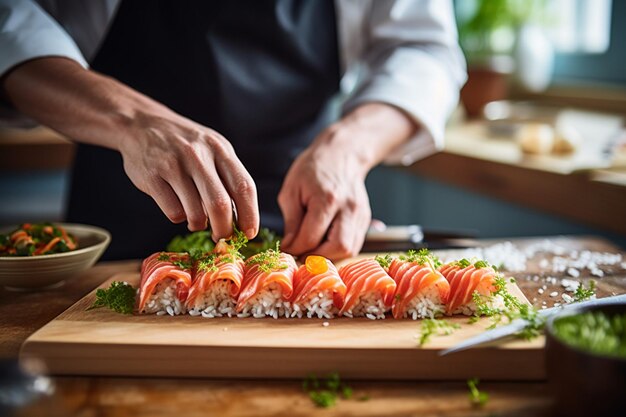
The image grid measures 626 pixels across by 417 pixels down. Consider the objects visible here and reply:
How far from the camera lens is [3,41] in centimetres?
158

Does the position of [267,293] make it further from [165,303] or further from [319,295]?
[165,303]

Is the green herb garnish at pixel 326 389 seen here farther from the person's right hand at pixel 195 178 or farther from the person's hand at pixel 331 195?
the person's hand at pixel 331 195

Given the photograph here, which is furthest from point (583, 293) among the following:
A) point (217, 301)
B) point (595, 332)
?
point (217, 301)

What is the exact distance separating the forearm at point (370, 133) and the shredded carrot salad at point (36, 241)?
2.24 feet

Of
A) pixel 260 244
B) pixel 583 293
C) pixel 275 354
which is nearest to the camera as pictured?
pixel 275 354

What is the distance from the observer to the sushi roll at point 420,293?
49.8 inches

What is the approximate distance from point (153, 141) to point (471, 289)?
2.35ft

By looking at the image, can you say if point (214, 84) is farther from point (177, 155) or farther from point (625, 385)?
point (625, 385)

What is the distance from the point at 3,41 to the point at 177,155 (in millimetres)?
642

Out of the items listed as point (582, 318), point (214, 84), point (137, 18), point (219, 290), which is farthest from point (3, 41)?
point (582, 318)

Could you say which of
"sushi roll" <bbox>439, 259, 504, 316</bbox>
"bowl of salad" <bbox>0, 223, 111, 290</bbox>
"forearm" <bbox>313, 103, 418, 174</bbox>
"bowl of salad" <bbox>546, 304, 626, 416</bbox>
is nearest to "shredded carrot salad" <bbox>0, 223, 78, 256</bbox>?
"bowl of salad" <bbox>0, 223, 111, 290</bbox>

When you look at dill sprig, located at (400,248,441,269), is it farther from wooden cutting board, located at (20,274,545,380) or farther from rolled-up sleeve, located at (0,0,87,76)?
rolled-up sleeve, located at (0,0,87,76)

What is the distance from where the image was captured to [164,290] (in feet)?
4.34

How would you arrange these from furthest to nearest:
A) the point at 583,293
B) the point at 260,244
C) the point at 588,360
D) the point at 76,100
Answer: the point at 260,244
the point at 76,100
the point at 583,293
the point at 588,360
